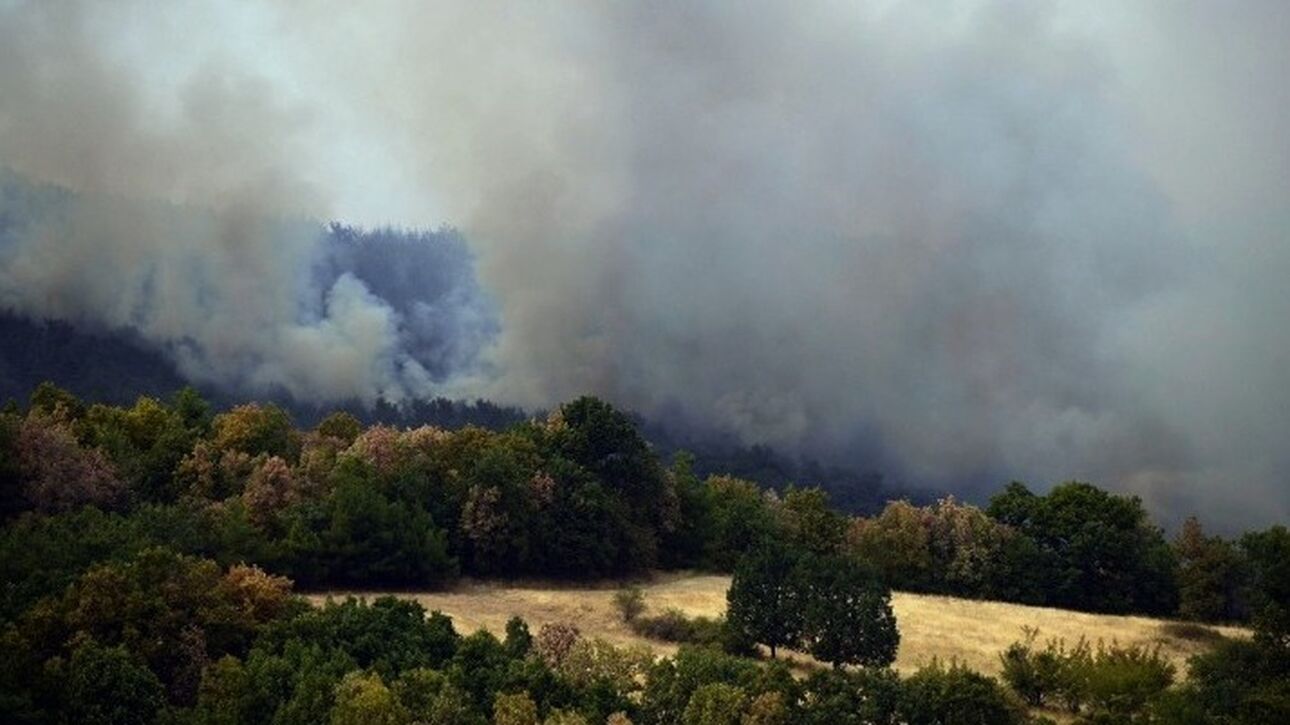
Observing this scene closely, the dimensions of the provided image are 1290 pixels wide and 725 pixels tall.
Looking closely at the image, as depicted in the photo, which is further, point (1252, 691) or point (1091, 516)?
point (1091, 516)

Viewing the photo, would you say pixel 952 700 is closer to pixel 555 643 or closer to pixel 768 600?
pixel 555 643

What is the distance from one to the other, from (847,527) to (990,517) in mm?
10429

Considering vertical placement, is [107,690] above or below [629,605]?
below

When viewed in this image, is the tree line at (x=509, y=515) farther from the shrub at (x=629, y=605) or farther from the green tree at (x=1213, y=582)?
the shrub at (x=629, y=605)

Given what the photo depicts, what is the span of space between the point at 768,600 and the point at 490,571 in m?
22.2

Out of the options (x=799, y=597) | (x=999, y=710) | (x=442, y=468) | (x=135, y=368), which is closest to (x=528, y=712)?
(x=999, y=710)

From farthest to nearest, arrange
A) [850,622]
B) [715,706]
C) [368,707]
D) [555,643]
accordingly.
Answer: [850,622] → [555,643] → [715,706] → [368,707]

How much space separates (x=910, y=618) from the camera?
70.5 meters

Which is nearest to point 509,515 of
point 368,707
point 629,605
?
point 629,605

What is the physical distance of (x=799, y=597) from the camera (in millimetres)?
59594

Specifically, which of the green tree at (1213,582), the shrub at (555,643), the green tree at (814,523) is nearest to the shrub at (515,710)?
the shrub at (555,643)

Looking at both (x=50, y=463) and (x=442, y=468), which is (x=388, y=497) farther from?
(x=50, y=463)

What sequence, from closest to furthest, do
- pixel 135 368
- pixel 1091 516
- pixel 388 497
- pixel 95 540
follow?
pixel 95 540
pixel 388 497
pixel 1091 516
pixel 135 368

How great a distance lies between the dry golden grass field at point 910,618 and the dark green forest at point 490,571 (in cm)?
265
